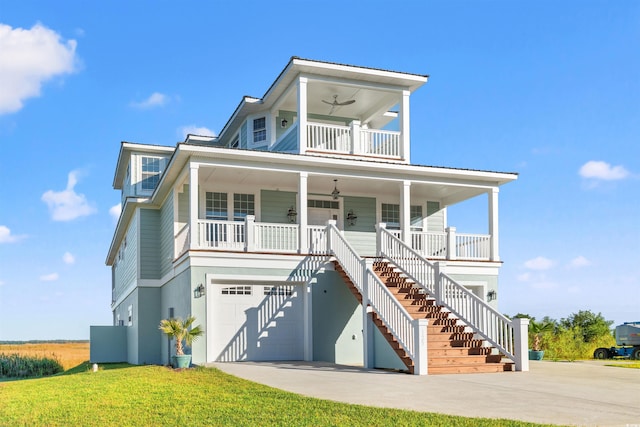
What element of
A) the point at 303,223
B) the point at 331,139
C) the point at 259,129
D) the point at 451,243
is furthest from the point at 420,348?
the point at 259,129

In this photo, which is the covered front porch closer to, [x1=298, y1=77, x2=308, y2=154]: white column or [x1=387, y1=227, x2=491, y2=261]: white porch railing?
[x1=387, y1=227, x2=491, y2=261]: white porch railing

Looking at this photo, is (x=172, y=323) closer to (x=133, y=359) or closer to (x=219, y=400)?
(x=219, y=400)

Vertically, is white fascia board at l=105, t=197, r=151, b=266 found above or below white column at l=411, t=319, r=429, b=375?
above

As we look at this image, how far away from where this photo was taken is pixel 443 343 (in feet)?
50.4

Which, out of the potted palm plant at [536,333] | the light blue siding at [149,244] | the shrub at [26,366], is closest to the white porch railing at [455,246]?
the potted palm plant at [536,333]

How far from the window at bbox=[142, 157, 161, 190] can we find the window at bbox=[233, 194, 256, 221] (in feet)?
21.7

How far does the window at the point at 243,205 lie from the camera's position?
21266mm

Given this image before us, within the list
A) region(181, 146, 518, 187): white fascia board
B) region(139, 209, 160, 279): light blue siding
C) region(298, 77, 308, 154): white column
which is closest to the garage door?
region(181, 146, 518, 187): white fascia board

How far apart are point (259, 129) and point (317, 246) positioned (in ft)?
20.3

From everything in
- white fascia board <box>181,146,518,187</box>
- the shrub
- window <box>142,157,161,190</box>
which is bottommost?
the shrub

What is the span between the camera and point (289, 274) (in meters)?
18.6

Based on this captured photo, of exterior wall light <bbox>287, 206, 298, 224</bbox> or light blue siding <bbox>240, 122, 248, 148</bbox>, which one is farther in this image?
light blue siding <bbox>240, 122, 248, 148</bbox>

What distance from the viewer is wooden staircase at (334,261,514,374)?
1466 cm

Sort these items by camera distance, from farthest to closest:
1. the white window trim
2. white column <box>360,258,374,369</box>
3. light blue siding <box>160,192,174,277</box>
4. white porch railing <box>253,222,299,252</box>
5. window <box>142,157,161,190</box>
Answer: window <box>142,157,161,190</box> → the white window trim → light blue siding <box>160,192,174,277</box> → white porch railing <box>253,222,299,252</box> → white column <box>360,258,374,369</box>
